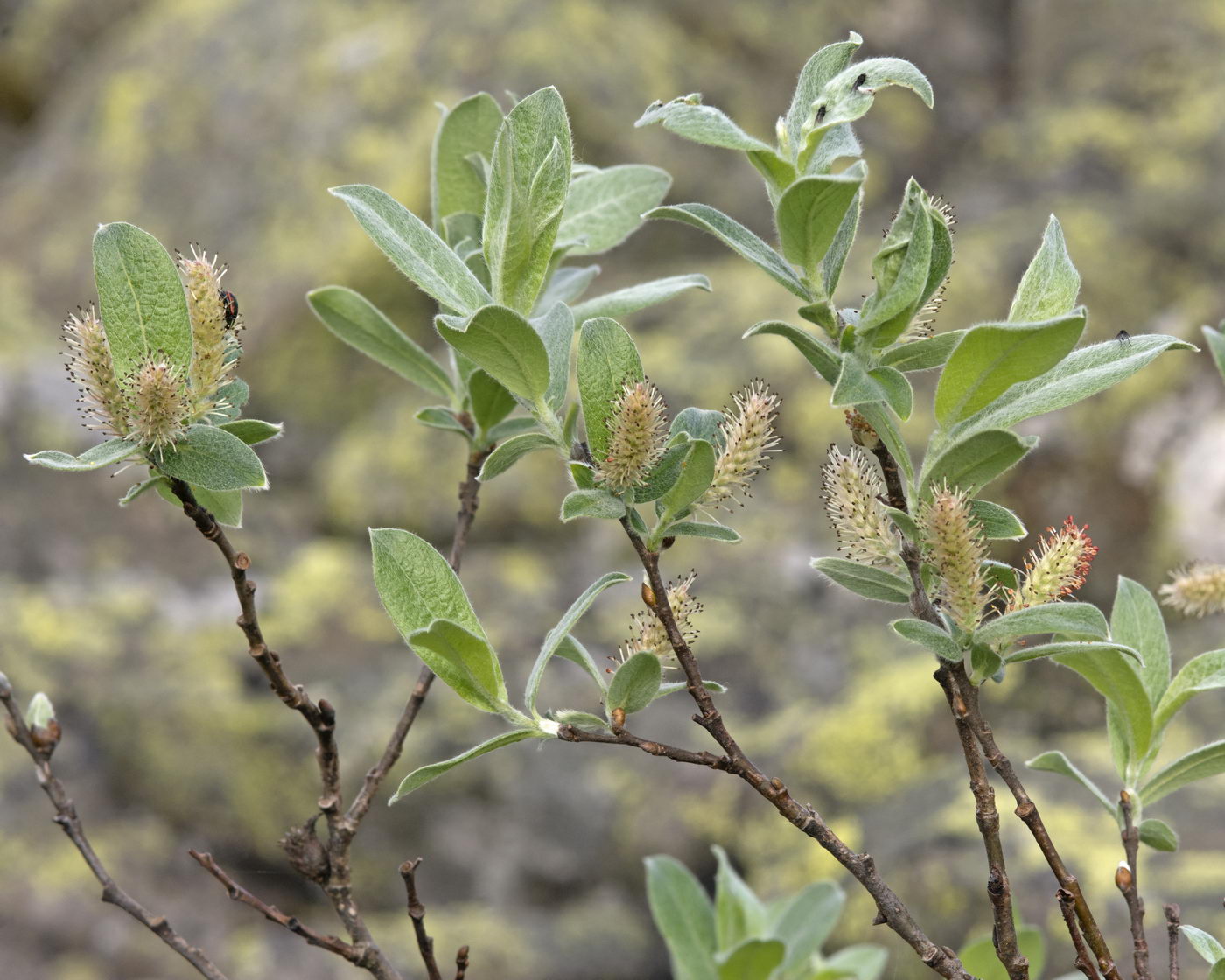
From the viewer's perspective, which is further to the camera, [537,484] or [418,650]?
[537,484]

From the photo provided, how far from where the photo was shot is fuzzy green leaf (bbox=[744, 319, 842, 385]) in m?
0.85

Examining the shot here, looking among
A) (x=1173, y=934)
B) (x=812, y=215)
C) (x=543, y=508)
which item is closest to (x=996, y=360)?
(x=812, y=215)

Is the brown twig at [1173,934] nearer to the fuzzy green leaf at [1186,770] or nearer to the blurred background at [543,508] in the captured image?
the fuzzy green leaf at [1186,770]

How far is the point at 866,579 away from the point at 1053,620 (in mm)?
161

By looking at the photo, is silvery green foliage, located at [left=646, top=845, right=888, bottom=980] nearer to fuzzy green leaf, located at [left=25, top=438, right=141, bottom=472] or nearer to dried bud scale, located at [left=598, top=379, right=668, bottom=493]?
dried bud scale, located at [left=598, top=379, right=668, bottom=493]

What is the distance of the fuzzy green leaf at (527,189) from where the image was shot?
0.98 meters

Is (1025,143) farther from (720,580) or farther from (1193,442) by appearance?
(720,580)

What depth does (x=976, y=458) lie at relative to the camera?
3.01 feet

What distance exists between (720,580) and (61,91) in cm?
500

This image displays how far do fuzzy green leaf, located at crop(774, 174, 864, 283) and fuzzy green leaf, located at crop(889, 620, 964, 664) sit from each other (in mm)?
296

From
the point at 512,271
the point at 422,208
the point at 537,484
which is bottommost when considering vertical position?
the point at 512,271

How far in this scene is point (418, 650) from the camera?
1.00 meters

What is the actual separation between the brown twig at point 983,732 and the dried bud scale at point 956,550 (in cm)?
2

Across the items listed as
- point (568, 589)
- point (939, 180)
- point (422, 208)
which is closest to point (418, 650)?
point (568, 589)
